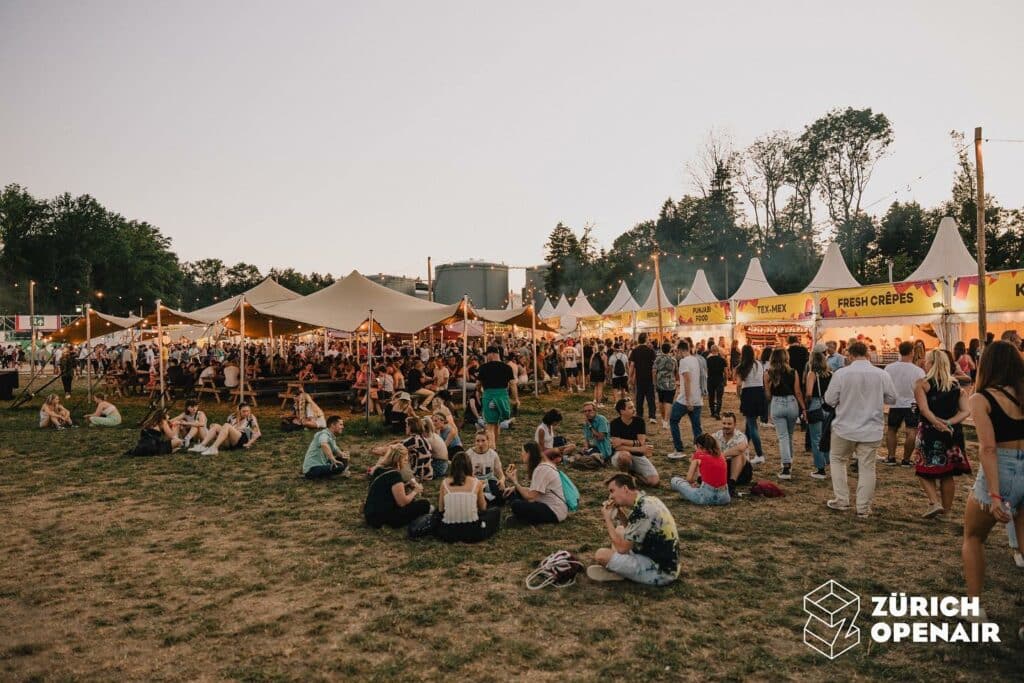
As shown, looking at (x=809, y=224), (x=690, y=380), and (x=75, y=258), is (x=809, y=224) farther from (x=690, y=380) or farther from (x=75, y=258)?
(x=75, y=258)

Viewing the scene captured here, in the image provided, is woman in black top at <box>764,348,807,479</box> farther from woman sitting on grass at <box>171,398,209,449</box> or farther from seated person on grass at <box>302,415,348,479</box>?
woman sitting on grass at <box>171,398,209,449</box>

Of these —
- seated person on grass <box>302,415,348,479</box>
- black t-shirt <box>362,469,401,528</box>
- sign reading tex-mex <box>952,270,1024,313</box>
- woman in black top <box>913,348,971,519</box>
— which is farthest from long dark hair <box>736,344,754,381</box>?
sign reading tex-mex <box>952,270,1024,313</box>

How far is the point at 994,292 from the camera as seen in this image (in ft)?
37.9

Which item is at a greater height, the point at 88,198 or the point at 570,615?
the point at 88,198

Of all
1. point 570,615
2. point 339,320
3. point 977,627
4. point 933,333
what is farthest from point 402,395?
point 933,333

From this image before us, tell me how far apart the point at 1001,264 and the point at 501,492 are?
39.0 m

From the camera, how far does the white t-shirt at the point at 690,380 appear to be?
8.31 m

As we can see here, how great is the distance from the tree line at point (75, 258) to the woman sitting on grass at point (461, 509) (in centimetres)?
6492

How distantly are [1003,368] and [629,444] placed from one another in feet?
16.4

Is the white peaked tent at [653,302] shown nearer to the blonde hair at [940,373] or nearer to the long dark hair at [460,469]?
the blonde hair at [940,373]

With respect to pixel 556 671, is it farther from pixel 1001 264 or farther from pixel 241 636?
pixel 1001 264

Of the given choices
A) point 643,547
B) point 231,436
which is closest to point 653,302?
point 231,436

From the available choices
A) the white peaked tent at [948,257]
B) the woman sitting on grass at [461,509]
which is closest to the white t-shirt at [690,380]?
the woman sitting on grass at [461,509]

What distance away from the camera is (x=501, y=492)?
613 centimetres
